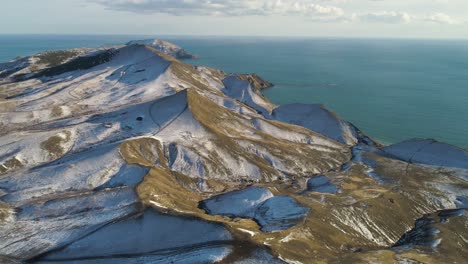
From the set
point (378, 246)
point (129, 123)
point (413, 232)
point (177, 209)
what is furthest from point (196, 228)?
point (129, 123)

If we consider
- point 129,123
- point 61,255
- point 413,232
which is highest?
point 129,123

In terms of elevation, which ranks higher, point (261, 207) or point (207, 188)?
point (261, 207)

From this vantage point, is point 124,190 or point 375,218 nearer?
point 124,190

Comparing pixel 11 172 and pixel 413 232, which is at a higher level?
pixel 11 172

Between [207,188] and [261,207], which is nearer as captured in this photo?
[261,207]

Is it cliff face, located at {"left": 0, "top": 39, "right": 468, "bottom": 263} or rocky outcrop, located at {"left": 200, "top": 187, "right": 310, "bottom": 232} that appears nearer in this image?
cliff face, located at {"left": 0, "top": 39, "right": 468, "bottom": 263}

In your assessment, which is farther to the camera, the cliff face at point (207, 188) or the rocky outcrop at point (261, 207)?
the rocky outcrop at point (261, 207)

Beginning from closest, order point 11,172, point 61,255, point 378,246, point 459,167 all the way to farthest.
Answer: point 61,255 → point 378,246 → point 11,172 → point 459,167

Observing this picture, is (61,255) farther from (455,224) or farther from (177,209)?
(455,224)
